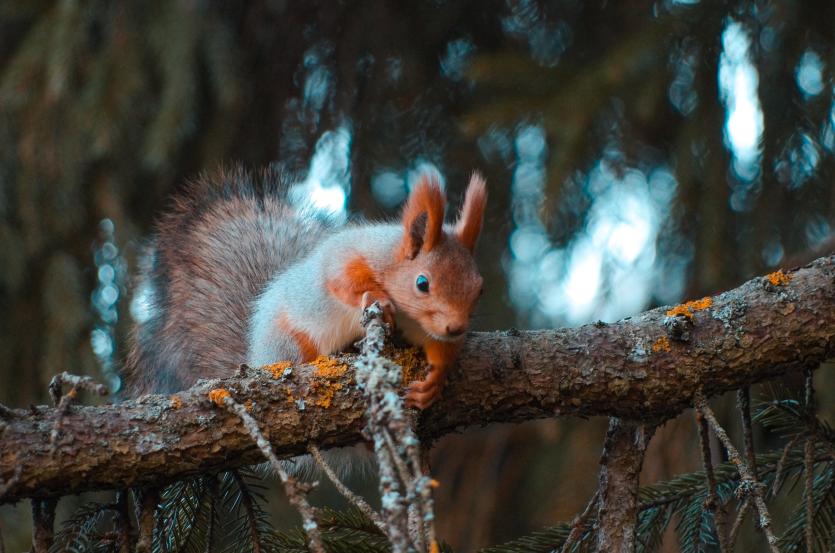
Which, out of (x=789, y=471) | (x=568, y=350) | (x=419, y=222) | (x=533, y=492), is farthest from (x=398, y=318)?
(x=533, y=492)

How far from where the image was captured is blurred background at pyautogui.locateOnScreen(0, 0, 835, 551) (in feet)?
6.69

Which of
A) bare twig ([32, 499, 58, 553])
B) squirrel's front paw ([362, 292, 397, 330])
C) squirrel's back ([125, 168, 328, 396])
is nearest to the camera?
bare twig ([32, 499, 58, 553])

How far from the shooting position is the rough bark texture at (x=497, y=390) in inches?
46.5

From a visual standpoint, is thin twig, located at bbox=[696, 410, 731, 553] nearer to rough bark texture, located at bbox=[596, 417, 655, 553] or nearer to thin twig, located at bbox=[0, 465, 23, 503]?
rough bark texture, located at bbox=[596, 417, 655, 553]

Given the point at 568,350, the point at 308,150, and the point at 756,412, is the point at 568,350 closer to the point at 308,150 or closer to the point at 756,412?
the point at 756,412

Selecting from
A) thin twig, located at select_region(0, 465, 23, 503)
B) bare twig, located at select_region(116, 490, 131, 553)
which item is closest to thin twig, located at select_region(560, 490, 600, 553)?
bare twig, located at select_region(116, 490, 131, 553)

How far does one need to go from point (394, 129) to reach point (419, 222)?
3.42 ft

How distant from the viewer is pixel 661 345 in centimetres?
138

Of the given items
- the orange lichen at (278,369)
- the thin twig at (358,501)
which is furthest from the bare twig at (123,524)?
the thin twig at (358,501)

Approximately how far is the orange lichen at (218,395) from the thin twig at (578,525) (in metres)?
0.50

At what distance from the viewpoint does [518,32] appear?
259 centimetres

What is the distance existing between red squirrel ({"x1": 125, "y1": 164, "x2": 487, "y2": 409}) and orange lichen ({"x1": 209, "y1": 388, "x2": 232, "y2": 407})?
264 mm

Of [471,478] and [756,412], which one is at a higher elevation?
[471,478]

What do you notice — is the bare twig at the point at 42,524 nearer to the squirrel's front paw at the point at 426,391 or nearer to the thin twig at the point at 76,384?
the thin twig at the point at 76,384
